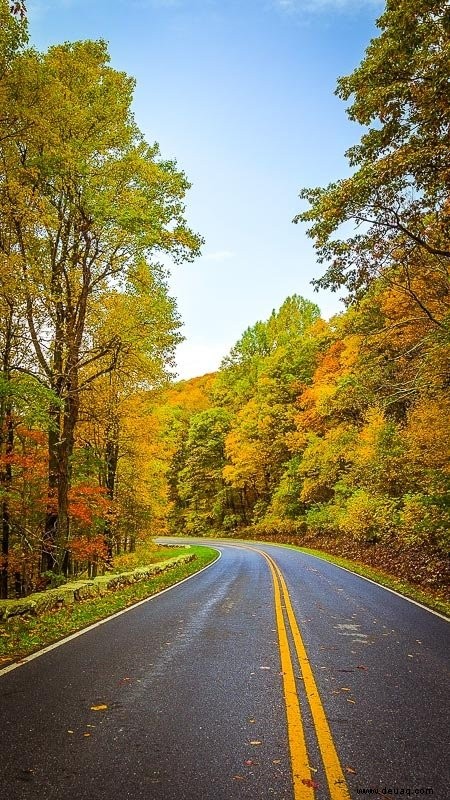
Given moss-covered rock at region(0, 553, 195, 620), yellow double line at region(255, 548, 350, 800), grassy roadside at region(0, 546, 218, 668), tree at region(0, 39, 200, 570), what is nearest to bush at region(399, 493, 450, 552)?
yellow double line at region(255, 548, 350, 800)

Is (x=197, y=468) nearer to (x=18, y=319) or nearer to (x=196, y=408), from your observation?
(x=196, y=408)

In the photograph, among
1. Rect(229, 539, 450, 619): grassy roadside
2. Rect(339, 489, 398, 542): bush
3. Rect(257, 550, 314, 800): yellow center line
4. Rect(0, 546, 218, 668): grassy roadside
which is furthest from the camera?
Rect(339, 489, 398, 542): bush

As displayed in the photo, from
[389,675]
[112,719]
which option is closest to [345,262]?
[389,675]

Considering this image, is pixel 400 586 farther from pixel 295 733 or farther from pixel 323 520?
pixel 323 520

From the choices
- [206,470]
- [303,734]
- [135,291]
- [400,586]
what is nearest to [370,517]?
[400,586]

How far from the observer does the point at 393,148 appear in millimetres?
9719

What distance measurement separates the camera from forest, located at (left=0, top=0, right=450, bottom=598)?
30.2 feet

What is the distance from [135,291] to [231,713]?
43.4 feet

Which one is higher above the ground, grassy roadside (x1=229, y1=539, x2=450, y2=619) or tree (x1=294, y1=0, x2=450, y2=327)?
tree (x1=294, y1=0, x2=450, y2=327)

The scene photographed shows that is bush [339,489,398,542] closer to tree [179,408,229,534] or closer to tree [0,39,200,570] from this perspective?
tree [0,39,200,570]

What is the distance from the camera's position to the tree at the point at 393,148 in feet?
27.0

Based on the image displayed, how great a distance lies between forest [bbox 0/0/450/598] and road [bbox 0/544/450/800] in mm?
5747

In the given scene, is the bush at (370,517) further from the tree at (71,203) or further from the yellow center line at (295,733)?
the yellow center line at (295,733)

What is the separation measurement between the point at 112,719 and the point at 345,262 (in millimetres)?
9971
